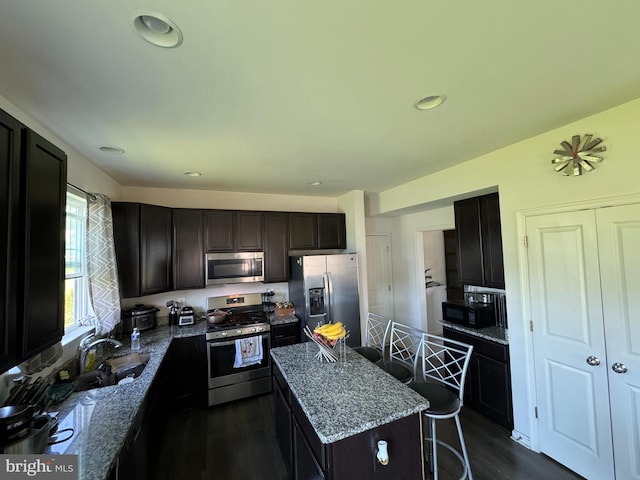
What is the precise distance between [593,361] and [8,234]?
337 centimetres

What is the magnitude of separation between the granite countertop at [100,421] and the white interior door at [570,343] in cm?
298

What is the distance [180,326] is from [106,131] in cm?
230

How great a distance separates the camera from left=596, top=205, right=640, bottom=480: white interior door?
174cm

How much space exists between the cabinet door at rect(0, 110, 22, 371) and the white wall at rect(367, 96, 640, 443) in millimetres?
3162

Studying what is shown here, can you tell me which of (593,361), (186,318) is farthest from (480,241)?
(186,318)

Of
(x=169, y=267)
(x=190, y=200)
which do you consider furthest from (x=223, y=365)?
(x=190, y=200)

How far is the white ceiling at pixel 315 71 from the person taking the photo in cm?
99

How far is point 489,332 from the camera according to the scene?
8.92ft

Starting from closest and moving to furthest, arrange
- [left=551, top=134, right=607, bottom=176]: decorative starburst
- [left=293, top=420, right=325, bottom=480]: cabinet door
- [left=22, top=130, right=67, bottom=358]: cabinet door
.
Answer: [left=22, top=130, right=67, bottom=358]: cabinet door, [left=293, top=420, right=325, bottom=480]: cabinet door, [left=551, top=134, right=607, bottom=176]: decorative starburst

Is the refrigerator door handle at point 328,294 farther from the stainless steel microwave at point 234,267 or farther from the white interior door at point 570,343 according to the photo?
the white interior door at point 570,343

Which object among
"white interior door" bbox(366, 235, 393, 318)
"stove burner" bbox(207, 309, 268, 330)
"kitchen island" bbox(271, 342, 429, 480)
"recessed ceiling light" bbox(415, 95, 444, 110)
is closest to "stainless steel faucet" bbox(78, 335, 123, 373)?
"stove burner" bbox(207, 309, 268, 330)

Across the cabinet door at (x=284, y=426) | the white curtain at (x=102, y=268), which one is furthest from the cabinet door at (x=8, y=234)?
the white curtain at (x=102, y=268)

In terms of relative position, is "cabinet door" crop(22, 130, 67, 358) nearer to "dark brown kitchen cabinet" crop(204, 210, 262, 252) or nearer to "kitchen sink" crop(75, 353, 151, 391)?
"kitchen sink" crop(75, 353, 151, 391)

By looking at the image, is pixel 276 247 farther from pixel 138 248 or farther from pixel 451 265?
pixel 451 265
